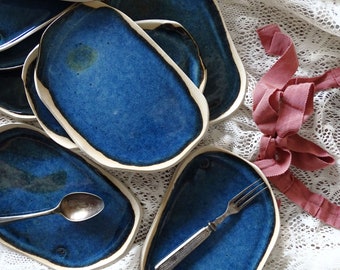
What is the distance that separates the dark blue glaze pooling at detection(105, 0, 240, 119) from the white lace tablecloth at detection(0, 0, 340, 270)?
3cm

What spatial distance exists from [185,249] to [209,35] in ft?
0.91

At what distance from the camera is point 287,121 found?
69 cm

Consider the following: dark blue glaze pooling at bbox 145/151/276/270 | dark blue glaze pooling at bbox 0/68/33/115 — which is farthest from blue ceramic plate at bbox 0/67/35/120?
dark blue glaze pooling at bbox 145/151/276/270

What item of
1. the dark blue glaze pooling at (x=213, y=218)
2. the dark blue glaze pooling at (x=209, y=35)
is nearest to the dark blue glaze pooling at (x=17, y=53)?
the dark blue glaze pooling at (x=209, y=35)

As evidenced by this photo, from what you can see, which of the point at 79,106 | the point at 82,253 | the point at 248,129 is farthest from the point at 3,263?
the point at 248,129

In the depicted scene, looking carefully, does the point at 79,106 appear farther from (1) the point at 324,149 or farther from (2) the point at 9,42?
(1) the point at 324,149

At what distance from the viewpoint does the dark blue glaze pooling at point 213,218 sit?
0.71 meters

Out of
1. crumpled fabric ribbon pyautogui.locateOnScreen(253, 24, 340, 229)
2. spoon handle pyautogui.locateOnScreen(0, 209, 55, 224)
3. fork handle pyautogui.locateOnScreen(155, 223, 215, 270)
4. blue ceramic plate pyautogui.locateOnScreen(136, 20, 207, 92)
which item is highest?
blue ceramic plate pyautogui.locateOnScreen(136, 20, 207, 92)

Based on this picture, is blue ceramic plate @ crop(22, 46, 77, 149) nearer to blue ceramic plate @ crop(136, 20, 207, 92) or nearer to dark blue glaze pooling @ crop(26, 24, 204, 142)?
dark blue glaze pooling @ crop(26, 24, 204, 142)

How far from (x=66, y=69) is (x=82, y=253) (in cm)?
25

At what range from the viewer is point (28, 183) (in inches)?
28.2

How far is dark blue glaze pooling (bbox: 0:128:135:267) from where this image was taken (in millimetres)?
714

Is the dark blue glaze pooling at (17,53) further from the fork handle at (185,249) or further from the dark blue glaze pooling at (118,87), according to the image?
the fork handle at (185,249)

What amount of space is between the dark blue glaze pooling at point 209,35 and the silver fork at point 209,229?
0.35 feet
